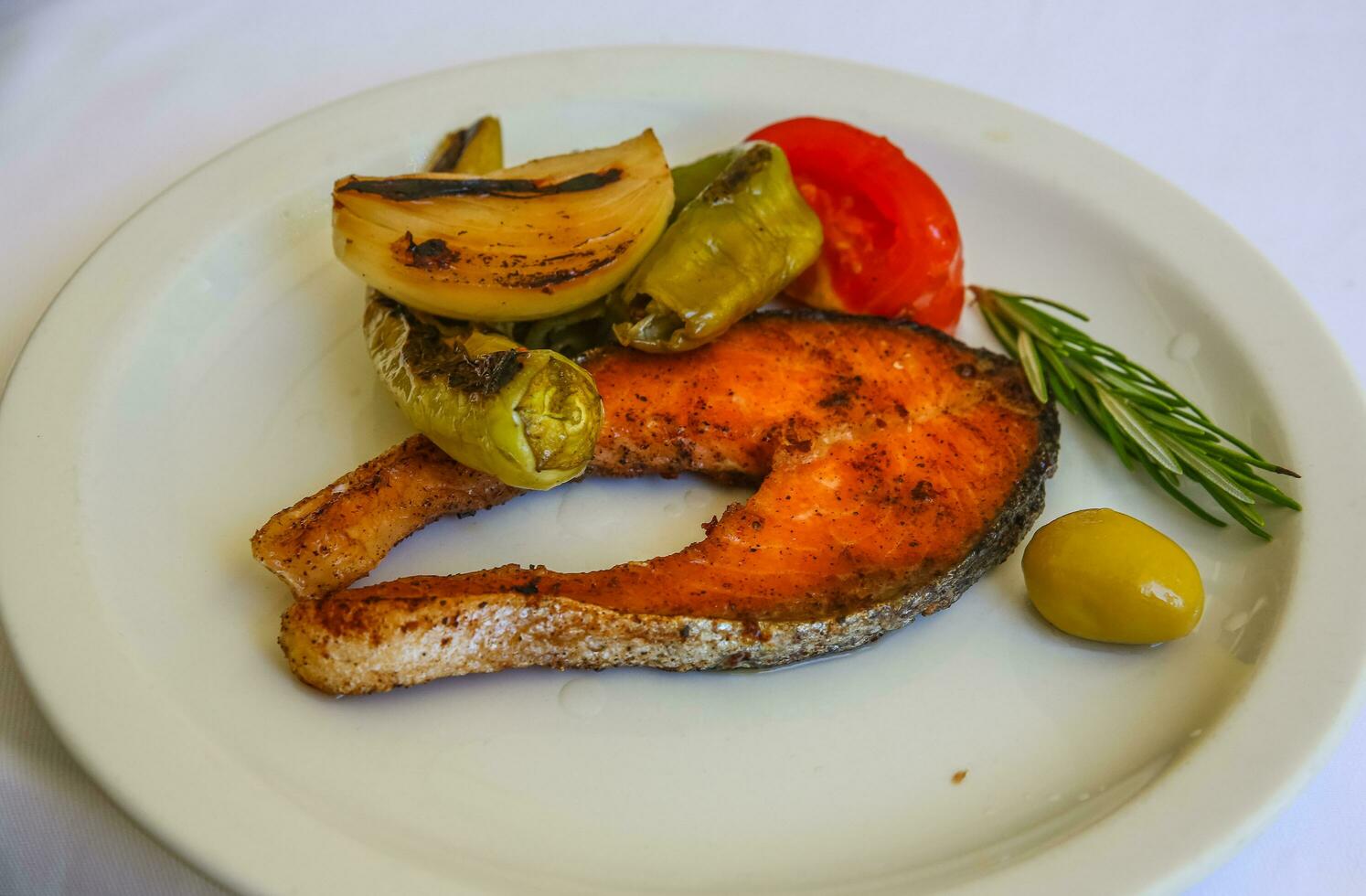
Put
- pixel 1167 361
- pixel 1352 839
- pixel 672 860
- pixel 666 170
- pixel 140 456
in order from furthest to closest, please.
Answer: pixel 1167 361 < pixel 666 170 < pixel 140 456 < pixel 1352 839 < pixel 672 860

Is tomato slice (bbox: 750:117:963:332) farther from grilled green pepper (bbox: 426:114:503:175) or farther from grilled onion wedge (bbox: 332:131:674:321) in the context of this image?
grilled green pepper (bbox: 426:114:503:175)

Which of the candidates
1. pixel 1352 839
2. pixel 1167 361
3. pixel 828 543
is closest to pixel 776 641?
pixel 828 543

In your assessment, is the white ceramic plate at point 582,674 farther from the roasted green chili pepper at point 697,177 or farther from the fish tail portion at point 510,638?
the roasted green chili pepper at point 697,177

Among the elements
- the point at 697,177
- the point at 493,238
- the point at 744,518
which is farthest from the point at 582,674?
the point at 697,177

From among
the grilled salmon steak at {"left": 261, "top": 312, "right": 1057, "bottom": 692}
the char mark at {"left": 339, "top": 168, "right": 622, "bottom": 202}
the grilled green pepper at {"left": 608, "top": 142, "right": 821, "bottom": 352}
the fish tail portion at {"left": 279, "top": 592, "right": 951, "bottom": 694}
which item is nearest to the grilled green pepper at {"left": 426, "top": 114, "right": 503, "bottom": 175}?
the char mark at {"left": 339, "top": 168, "right": 622, "bottom": 202}

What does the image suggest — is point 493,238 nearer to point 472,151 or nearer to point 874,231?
point 472,151

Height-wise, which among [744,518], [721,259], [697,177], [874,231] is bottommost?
[744,518]

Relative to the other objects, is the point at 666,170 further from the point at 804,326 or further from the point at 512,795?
the point at 512,795
